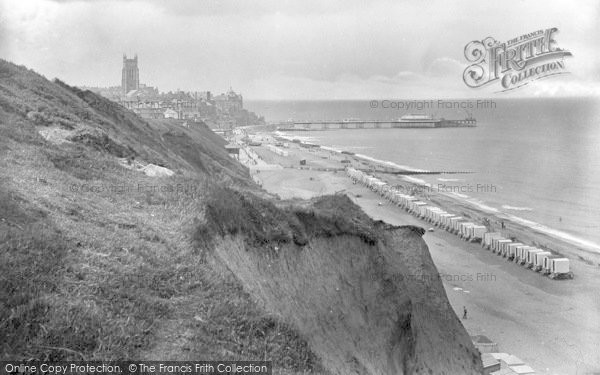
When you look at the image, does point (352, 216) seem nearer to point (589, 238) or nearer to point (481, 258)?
point (481, 258)

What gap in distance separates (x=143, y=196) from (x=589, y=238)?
43.3m

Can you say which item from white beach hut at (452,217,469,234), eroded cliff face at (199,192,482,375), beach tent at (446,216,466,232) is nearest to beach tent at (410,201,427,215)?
beach tent at (446,216,466,232)

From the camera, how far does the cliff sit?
27.5 feet

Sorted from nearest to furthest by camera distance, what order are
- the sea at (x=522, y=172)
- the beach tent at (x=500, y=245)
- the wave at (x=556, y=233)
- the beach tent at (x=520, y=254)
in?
the beach tent at (x=520, y=254) → the beach tent at (x=500, y=245) → the wave at (x=556, y=233) → the sea at (x=522, y=172)

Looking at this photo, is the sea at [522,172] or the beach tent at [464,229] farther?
the sea at [522,172]

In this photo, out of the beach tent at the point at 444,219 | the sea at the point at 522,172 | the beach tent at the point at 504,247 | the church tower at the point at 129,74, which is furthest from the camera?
the church tower at the point at 129,74

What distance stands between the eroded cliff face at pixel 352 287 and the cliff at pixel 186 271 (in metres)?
0.05

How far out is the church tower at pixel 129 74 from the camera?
634ft

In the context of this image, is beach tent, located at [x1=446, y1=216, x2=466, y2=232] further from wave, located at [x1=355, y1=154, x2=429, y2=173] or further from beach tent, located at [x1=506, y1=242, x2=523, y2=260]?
wave, located at [x1=355, y1=154, x2=429, y2=173]

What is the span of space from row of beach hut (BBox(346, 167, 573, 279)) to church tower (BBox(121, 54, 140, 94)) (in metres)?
151

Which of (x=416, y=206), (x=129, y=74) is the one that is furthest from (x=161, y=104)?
(x=416, y=206)

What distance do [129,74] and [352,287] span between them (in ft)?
636

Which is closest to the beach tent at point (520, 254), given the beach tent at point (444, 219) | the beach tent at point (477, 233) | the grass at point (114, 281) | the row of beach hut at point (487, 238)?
the row of beach hut at point (487, 238)

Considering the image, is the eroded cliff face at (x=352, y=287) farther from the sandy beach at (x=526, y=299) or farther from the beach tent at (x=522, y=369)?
the sandy beach at (x=526, y=299)
